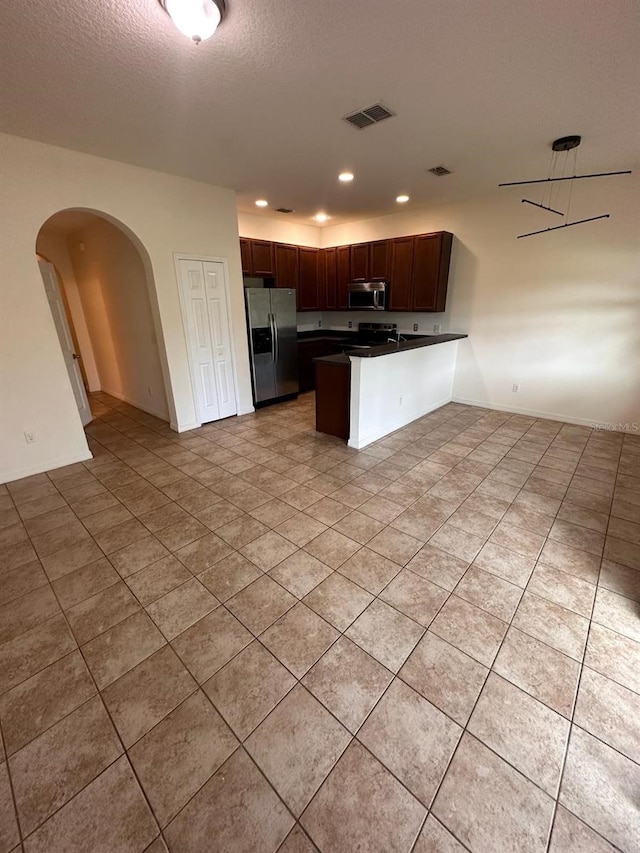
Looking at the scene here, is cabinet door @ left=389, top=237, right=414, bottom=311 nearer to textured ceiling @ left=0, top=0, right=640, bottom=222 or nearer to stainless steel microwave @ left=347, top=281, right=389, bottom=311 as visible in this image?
stainless steel microwave @ left=347, top=281, right=389, bottom=311

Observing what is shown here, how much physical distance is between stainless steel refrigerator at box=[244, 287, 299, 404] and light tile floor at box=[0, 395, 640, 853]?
2.46m

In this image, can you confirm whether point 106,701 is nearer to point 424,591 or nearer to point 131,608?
point 131,608

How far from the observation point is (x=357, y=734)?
4.37 ft

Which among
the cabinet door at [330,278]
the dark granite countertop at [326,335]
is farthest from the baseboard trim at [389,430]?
the cabinet door at [330,278]

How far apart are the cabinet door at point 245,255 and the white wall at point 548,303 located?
243 centimetres

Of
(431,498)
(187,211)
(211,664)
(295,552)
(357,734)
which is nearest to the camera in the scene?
(357,734)

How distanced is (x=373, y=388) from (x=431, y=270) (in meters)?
2.39

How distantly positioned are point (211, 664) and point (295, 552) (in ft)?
2.64

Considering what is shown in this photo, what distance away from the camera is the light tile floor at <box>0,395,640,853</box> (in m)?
1.12

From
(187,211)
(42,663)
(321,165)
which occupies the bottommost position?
(42,663)

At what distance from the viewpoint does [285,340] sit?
17.6ft

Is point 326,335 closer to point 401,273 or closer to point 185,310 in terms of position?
point 401,273

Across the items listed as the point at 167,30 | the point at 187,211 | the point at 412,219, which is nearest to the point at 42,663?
the point at 167,30

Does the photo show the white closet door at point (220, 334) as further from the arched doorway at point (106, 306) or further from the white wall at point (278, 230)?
the white wall at point (278, 230)
